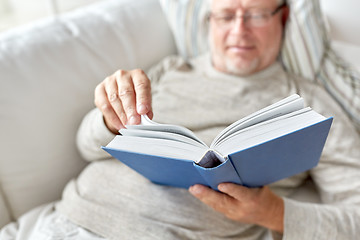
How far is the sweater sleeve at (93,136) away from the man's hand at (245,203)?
0.74 feet

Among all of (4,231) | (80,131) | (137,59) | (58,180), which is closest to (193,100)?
(137,59)

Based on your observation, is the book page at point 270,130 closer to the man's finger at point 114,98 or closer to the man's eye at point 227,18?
the man's finger at point 114,98

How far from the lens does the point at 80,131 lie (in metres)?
0.98

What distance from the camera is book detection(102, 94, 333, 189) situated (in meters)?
0.57

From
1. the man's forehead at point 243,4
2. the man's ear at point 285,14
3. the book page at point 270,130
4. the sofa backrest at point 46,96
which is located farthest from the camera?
the man's ear at point 285,14

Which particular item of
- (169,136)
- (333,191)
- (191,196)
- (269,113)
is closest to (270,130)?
(269,113)

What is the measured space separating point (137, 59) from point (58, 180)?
43 cm

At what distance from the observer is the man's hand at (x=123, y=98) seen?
679 mm

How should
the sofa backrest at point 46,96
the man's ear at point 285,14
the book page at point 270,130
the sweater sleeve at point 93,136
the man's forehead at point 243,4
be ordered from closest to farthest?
1. the book page at point 270,130
2. the sweater sleeve at point 93,136
3. the sofa backrest at point 46,96
4. the man's forehead at point 243,4
5. the man's ear at point 285,14

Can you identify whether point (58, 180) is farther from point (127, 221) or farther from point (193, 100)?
point (193, 100)

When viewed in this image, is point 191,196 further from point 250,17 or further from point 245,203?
point 250,17

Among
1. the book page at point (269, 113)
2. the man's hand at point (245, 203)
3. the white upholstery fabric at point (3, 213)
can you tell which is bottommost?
the man's hand at point (245, 203)

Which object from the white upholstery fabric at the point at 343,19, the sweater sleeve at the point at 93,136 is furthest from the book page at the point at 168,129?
the white upholstery fabric at the point at 343,19

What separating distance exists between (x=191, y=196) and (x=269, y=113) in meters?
0.40
